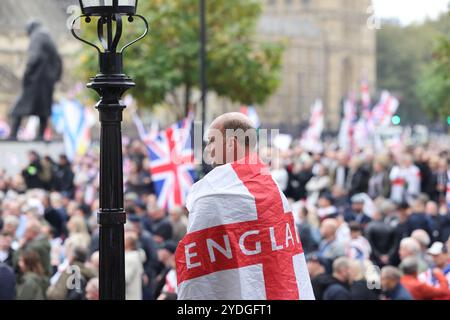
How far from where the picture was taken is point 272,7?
133m

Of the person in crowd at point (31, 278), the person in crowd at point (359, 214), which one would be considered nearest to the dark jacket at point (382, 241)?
the person in crowd at point (359, 214)

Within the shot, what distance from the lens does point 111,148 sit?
22.1 ft

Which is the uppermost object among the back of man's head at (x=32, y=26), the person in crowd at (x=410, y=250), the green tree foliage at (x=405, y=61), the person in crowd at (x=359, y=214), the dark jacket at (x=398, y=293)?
the green tree foliage at (x=405, y=61)

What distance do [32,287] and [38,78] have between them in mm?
17216

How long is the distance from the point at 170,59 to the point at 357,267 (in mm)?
29597

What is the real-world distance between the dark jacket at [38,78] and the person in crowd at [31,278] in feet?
51.8

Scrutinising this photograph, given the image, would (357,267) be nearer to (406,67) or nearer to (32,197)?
(32,197)

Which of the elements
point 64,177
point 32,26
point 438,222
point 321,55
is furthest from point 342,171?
point 321,55

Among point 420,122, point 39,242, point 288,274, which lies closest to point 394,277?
point 39,242

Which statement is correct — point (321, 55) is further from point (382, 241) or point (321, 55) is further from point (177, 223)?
point (382, 241)

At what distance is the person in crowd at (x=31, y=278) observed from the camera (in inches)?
431

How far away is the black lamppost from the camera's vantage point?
21.8ft

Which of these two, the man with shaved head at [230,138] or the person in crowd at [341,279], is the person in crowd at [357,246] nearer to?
the person in crowd at [341,279]

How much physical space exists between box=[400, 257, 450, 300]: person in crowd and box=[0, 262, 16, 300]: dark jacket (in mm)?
3208
